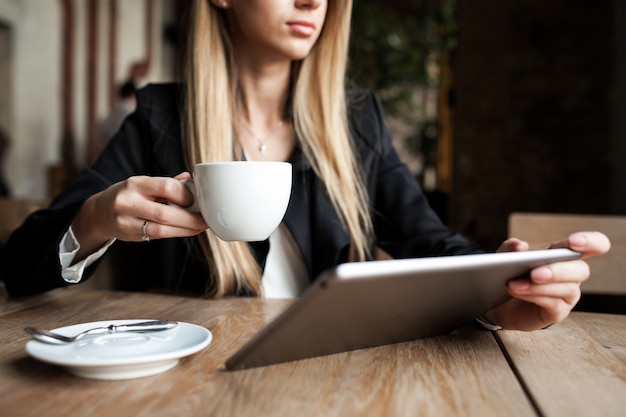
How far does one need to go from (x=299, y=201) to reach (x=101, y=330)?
0.65 metres

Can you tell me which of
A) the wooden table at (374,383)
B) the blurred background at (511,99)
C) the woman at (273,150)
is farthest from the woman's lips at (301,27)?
the blurred background at (511,99)

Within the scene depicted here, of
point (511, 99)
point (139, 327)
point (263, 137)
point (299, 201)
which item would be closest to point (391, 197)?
Answer: point (299, 201)

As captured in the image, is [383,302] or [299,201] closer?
[383,302]

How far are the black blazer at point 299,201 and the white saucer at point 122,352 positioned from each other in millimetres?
543

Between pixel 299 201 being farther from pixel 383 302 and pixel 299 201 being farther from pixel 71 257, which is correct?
pixel 383 302

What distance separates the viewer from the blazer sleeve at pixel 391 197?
1158mm

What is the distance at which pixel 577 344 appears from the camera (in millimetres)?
665

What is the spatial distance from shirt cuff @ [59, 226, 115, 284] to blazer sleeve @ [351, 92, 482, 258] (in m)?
0.58

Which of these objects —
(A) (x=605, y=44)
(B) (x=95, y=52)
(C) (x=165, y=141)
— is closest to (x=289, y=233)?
(C) (x=165, y=141)

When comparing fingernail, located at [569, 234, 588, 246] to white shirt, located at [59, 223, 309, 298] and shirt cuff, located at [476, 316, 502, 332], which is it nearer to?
shirt cuff, located at [476, 316, 502, 332]

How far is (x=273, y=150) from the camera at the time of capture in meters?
1.27

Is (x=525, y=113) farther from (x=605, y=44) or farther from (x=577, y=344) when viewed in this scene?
(x=577, y=344)

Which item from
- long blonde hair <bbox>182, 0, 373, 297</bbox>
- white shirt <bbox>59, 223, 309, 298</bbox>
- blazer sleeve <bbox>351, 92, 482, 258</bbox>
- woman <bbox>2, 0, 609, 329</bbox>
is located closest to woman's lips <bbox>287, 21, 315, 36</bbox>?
woman <bbox>2, 0, 609, 329</bbox>

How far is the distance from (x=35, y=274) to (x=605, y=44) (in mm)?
3054
